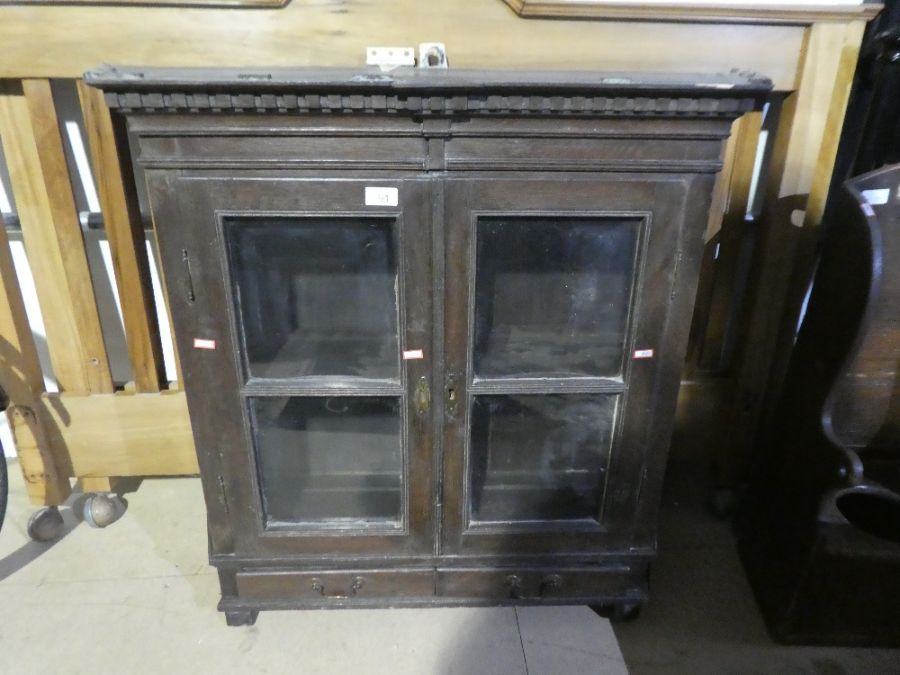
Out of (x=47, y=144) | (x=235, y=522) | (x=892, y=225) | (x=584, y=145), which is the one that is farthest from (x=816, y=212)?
(x=47, y=144)

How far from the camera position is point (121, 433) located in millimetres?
1714

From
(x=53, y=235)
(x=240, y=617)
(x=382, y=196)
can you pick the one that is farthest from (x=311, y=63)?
(x=240, y=617)

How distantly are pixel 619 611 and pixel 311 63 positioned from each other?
144 cm

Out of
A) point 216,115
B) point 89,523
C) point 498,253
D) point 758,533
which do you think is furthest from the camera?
point 89,523

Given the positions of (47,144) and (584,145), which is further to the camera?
(47,144)

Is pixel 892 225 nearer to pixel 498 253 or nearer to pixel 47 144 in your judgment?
pixel 498 253

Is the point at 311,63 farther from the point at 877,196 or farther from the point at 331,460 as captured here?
the point at 877,196

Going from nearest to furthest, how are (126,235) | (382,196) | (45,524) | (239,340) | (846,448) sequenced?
(382,196)
(239,340)
(846,448)
(126,235)
(45,524)

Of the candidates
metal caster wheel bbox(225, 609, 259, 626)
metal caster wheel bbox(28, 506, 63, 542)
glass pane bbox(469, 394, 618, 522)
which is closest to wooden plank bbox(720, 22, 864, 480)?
glass pane bbox(469, 394, 618, 522)

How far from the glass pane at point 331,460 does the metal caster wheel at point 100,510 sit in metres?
0.68

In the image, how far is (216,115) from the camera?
99cm

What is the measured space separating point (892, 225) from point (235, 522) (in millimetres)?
1480

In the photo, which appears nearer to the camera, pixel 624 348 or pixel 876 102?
pixel 624 348

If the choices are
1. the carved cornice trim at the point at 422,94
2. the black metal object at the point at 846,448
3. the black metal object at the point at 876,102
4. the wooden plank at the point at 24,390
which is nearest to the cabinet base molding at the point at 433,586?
the black metal object at the point at 846,448
